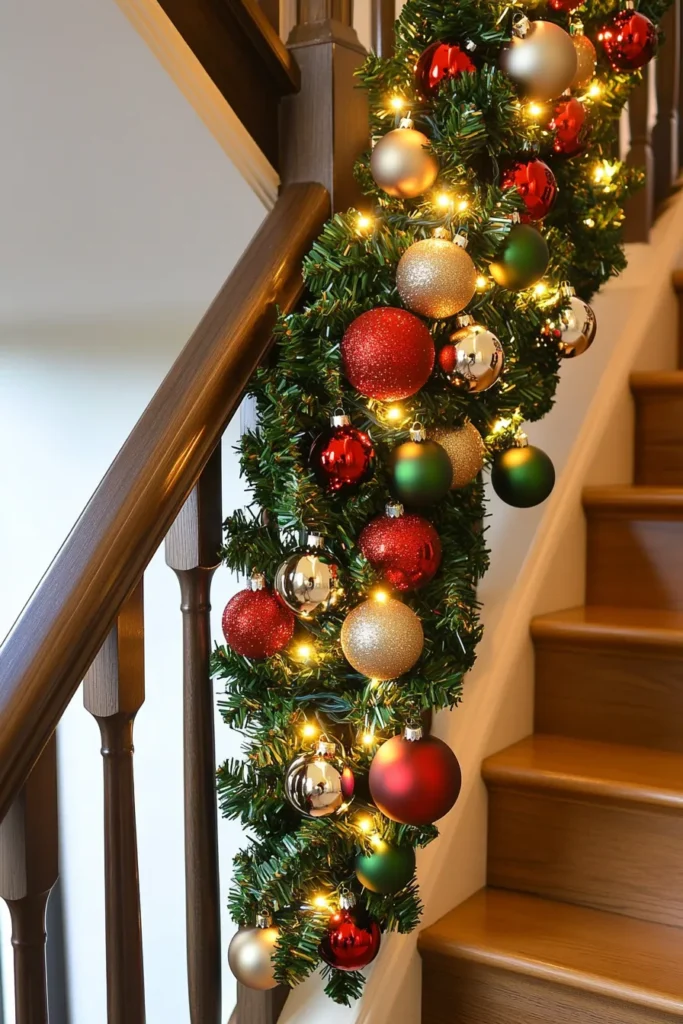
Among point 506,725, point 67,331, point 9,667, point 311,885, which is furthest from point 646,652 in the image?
point 67,331

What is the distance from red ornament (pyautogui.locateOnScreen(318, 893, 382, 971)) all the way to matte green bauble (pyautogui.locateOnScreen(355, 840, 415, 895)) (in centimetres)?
3

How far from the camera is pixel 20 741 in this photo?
73cm

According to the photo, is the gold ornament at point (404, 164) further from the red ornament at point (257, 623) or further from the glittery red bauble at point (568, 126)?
the red ornament at point (257, 623)

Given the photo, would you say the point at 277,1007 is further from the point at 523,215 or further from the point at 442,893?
the point at 523,215

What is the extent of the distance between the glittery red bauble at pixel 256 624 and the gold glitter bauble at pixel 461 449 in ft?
0.75

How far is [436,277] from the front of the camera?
94 cm

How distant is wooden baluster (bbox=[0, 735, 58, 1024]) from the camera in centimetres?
78

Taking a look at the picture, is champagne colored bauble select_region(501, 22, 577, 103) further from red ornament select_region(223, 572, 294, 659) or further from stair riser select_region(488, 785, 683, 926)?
stair riser select_region(488, 785, 683, 926)

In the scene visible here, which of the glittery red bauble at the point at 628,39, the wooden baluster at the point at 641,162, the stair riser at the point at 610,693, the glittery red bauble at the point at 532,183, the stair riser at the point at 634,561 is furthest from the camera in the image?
the wooden baluster at the point at 641,162

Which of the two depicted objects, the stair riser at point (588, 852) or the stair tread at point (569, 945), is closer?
the stair tread at point (569, 945)

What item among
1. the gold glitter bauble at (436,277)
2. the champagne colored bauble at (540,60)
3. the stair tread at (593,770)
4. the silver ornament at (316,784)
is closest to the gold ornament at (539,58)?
the champagne colored bauble at (540,60)

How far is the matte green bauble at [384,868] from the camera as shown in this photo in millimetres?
1008

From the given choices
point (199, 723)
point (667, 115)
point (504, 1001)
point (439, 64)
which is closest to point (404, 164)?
point (439, 64)

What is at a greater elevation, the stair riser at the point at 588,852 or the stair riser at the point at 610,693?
the stair riser at the point at 610,693
